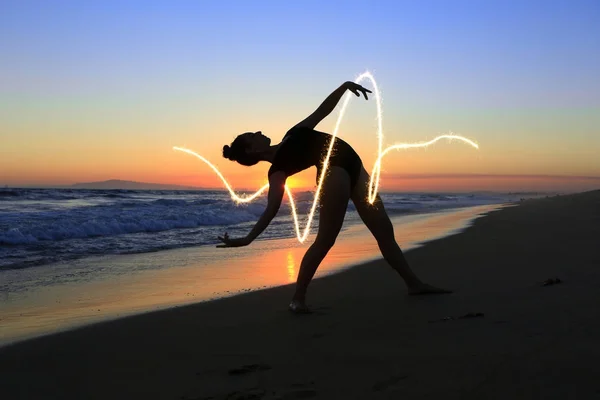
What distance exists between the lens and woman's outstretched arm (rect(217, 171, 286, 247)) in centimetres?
477

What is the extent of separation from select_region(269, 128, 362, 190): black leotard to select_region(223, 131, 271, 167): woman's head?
0.64 feet

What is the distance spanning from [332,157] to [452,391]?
2836 mm

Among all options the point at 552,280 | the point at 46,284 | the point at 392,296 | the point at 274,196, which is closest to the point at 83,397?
the point at 274,196

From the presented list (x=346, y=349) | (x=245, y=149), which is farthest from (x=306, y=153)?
(x=346, y=349)

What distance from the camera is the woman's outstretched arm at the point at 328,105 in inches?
213

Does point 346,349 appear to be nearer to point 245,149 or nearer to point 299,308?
point 299,308

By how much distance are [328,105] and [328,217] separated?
1.12 meters

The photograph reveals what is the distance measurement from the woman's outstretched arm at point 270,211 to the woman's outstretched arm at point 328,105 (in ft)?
2.07

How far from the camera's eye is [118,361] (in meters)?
3.83

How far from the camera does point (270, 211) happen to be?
194 inches

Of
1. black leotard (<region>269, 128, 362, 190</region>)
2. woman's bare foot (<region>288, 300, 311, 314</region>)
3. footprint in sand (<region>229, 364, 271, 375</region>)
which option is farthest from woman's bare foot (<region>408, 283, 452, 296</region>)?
footprint in sand (<region>229, 364, 271, 375</region>)

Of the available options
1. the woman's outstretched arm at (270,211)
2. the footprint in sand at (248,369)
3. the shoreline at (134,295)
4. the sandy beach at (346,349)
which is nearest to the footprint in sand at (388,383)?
the sandy beach at (346,349)

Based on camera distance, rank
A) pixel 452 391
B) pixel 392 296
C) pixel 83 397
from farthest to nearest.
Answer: pixel 392 296 → pixel 83 397 → pixel 452 391

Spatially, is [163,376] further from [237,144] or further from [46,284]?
[46,284]
